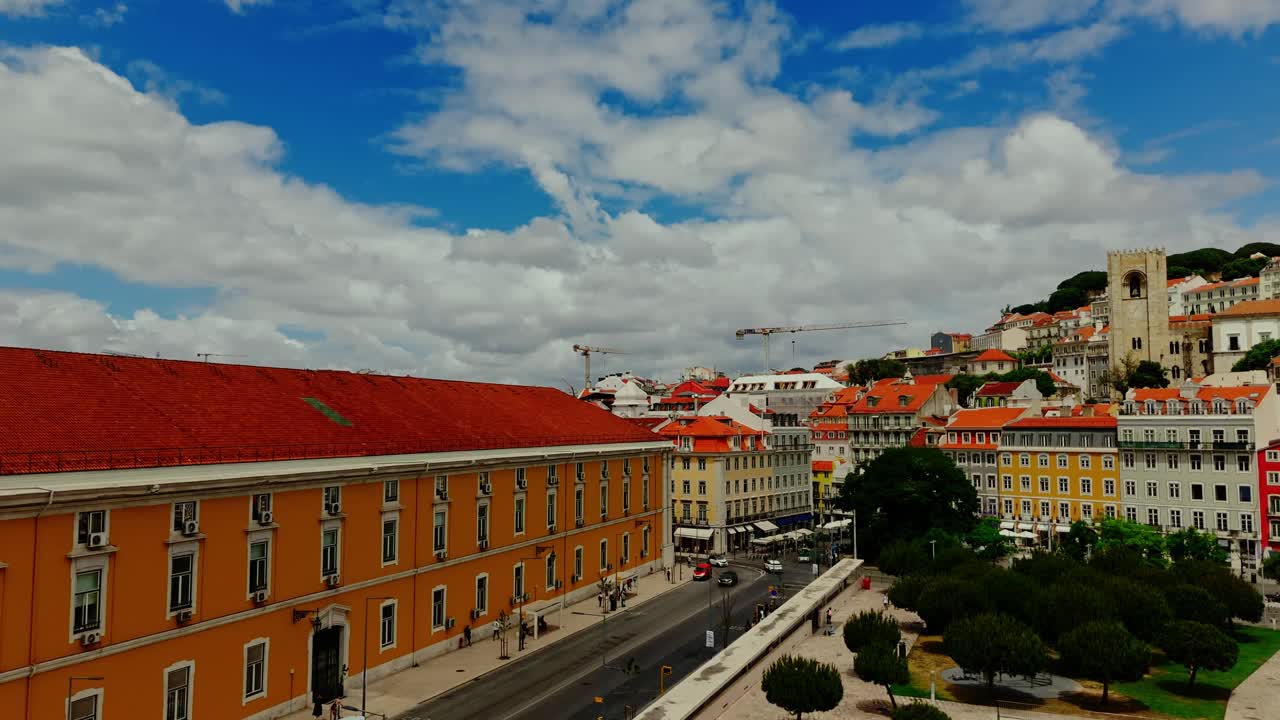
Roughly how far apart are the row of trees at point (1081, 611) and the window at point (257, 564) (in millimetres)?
29024

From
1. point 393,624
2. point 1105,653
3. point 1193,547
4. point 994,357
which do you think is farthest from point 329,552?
point 994,357

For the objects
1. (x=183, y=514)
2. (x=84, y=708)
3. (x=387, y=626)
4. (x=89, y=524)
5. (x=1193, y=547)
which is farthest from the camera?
(x=1193, y=547)

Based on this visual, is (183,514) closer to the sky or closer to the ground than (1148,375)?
closer to the ground

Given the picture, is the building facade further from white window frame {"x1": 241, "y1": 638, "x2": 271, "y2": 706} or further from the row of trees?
white window frame {"x1": 241, "y1": 638, "x2": 271, "y2": 706}

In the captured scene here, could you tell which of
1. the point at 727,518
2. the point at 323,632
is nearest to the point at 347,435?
the point at 323,632

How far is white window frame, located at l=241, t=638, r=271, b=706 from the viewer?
35.2 metres

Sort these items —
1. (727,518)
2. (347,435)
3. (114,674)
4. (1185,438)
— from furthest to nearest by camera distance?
(727,518) → (1185,438) → (347,435) → (114,674)

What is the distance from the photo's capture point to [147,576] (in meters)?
31.8

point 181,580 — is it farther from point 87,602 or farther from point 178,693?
point 178,693

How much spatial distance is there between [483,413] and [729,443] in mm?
40300

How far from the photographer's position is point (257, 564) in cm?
3622

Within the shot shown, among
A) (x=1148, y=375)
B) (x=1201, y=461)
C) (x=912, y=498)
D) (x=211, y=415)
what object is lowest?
(x=912, y=498)

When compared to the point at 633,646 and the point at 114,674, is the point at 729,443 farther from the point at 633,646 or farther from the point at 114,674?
the point at 114,674

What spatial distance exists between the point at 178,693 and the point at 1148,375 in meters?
163
